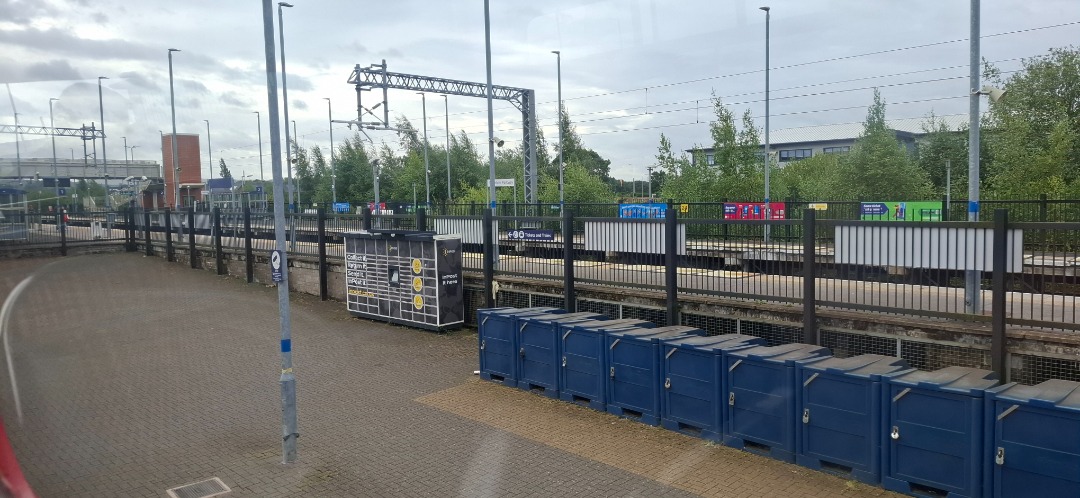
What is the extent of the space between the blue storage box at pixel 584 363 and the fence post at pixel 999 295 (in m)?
→ 4.29

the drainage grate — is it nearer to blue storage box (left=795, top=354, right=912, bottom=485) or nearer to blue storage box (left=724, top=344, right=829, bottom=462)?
blue storage box (left=724, top=344, right=829, bottom=462)

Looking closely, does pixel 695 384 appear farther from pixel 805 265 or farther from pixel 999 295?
pixel 999 295

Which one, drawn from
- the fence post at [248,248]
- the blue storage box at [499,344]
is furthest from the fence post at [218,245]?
the blue storage box at [499,344]

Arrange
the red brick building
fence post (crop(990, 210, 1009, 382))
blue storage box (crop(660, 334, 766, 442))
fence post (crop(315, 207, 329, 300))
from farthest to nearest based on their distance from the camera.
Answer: the red brick building
fence post (crop(315, 207, 329, 300))
blue storage box (crop(660, 334, 766, 442))
fence post (crop(990, 210, 1009, 382))

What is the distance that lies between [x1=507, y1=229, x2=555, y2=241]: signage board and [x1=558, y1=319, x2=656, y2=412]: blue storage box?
15.4 ft

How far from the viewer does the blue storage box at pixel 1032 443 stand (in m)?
5.83

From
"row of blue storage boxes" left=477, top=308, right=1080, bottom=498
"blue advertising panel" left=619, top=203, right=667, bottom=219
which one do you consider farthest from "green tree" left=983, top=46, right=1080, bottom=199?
"row of blue storage boxes" left=477, top=308, right=1080, bottom=498

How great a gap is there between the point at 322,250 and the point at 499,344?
994cm

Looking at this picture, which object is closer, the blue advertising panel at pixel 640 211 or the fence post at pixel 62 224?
the fence post at pixel 62 224

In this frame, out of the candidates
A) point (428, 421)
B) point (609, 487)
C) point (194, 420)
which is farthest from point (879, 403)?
point (194, 420)

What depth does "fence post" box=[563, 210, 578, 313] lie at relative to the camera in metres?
13.4

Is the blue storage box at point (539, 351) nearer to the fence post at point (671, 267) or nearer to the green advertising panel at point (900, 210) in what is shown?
the fence post at point (671, 267)

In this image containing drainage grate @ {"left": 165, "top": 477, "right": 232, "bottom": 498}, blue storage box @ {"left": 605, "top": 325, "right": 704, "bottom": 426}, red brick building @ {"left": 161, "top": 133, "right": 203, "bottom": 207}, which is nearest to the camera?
drainage grate @ {"left": 165, "top": 477, "right": 232, "bottom": 498}

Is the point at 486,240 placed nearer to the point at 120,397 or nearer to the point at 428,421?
the point at 428,421
